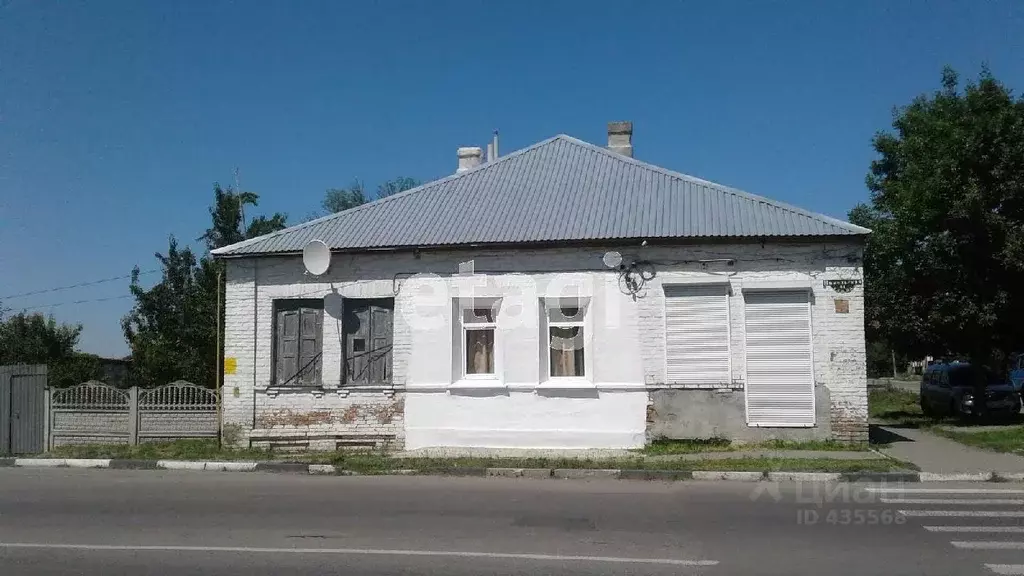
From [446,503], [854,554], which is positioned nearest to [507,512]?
[446,503]

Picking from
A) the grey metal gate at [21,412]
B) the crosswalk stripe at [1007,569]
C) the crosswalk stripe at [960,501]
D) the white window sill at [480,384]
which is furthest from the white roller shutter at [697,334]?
the grey metal gate at [21,412]

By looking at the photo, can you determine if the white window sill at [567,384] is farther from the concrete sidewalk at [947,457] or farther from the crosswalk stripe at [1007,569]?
the crosswalk stripe at [1007,569]

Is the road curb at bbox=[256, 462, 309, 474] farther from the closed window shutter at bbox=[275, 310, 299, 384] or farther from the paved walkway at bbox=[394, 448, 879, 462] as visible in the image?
the closed window shutter at bbox=[275, 310, 299, 384]

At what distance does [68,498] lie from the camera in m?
11.3

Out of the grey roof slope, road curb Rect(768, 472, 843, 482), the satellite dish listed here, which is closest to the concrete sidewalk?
road curb Rect(768, 472, 843, 482)

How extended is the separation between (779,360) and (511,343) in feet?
16.8

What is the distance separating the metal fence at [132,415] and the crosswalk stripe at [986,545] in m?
14.2

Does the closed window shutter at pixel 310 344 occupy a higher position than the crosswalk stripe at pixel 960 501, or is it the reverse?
the closed window shutter at pixel 310 344

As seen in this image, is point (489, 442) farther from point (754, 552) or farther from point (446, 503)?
point (754, 552)

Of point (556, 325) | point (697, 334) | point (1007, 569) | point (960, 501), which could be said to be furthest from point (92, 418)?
point (1007, 569)

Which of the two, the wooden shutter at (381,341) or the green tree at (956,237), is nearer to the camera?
the wooden shutter at (381,341)

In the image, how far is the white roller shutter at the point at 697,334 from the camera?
15219mm

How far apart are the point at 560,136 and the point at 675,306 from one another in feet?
20.5

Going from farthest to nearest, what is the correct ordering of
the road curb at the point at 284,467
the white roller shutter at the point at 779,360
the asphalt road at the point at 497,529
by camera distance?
the white roller shutter at the point at 779,360, the road curb at the point at 284,467, the asphalt road at the point at 497,529
